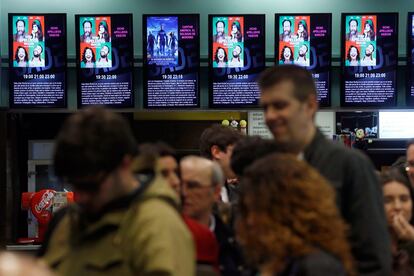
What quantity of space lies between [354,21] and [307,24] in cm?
51

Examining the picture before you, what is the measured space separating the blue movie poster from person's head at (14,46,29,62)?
128cm

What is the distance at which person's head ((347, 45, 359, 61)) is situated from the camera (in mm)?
7152

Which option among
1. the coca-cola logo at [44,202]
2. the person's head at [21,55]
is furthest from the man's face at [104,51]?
the coca-cola logo at [44,202]

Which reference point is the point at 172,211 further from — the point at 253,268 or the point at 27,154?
the point at 27,154

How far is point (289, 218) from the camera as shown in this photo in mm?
1868

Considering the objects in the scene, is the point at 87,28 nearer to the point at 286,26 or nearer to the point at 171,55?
the point at 171,55

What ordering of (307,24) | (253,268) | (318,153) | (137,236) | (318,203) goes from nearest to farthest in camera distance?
(137,236) → (318,203) → (253,268) → (318,153) → (307,24)

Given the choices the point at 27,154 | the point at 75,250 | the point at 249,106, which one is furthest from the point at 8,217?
the point at 75,250

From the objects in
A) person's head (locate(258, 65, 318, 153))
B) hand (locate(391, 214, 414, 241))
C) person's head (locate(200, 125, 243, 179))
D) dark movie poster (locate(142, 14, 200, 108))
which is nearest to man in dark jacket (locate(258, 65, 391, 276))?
person's head (locate(258, 65, 318, 153))

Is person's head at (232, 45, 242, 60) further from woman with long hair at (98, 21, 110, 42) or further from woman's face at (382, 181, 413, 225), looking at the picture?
woman's face at (382, 181, 413, 225)

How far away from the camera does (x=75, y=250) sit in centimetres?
182

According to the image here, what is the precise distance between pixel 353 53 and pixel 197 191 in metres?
4.83

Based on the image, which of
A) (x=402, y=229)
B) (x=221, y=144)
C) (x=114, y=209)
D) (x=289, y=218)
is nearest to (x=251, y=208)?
(x=289, y=218)

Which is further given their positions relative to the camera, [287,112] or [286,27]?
[286,27]
